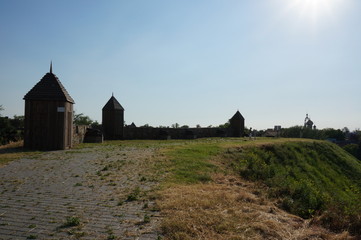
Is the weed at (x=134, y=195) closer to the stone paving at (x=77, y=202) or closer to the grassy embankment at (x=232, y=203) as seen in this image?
the stone paving at (x=77, y=202)

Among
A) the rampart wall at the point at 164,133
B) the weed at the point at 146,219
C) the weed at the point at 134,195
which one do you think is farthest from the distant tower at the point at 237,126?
the weed at the point at 146,219

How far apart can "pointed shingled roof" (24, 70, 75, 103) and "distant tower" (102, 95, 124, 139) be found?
427 inches

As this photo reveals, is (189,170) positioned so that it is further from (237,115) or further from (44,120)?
(237,115)

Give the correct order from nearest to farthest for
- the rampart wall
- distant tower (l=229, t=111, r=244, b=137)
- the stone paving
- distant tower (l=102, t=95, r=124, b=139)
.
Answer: the stone paving
distant tower (l=102, t=95, r=124, b=139)
the rampart wall
distant tower (l=229, t=111, r=244, b=137)

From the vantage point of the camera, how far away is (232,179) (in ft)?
32.9

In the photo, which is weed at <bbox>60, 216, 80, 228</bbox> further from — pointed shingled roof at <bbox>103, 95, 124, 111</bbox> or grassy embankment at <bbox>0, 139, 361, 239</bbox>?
pointed shingled roof at <bbox>103, 95, 124, 111</bbox>

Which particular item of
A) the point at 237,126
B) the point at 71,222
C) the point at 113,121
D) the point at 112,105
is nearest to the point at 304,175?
the point at 71,222

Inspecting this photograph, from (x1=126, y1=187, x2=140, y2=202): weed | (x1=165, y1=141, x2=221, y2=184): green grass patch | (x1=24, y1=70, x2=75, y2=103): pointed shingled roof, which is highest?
(x1=24, y1=70, x2=75, y2=103): pointed shingled roof

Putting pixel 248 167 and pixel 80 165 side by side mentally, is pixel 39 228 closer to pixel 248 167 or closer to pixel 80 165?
pixel 80 165

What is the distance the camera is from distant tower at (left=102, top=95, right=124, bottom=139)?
95.8 feet

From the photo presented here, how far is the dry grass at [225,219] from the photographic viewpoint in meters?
4.67

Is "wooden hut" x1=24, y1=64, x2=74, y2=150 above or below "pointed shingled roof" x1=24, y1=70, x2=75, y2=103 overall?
below

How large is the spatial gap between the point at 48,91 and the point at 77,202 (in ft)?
42.4

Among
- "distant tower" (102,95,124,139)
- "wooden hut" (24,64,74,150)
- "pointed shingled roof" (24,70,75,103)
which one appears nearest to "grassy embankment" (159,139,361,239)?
"wooden hut" (24,64,74,150)
